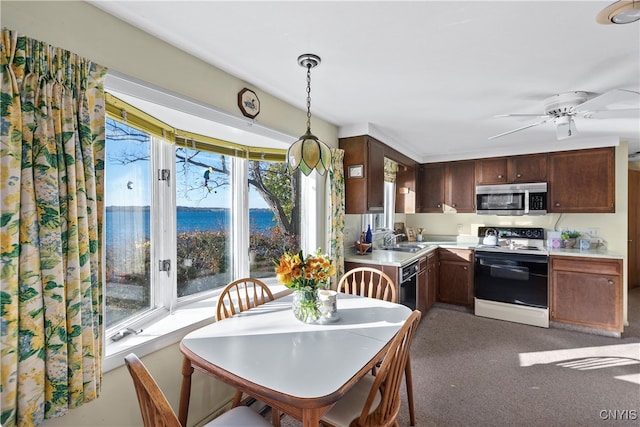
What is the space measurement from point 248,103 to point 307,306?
4.86 feet

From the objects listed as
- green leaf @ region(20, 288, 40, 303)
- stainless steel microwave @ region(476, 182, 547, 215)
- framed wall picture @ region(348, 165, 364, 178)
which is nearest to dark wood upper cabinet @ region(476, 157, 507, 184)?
stainless steel microwave @ region(476, 182, 547, 215)

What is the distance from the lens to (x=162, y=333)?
1.67 m

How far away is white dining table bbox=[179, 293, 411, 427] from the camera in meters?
1.08

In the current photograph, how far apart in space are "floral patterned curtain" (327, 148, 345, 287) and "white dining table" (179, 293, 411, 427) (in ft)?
3.47

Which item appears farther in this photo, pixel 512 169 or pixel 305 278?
pixel 512 169

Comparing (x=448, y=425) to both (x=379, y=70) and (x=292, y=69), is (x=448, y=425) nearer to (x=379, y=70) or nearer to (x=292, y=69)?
(x=379, y=70)

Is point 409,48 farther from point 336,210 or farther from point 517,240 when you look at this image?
point 517,240

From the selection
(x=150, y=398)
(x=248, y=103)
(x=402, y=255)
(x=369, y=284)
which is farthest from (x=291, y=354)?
(x=402, y=255)

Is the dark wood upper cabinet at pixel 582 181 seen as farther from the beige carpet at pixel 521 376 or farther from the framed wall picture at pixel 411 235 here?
the framed wall picture at pixel 411 235

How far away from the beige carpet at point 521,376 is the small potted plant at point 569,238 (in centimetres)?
110

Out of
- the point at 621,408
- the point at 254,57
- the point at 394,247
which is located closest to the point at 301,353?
the point at 254,57

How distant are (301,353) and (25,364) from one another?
1.02 meters

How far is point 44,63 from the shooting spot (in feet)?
3.64

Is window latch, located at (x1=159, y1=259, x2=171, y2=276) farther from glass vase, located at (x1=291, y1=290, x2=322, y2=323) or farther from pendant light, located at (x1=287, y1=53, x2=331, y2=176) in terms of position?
pendant light, located at (x1=287, y1=53, x2=331, y2=176)
